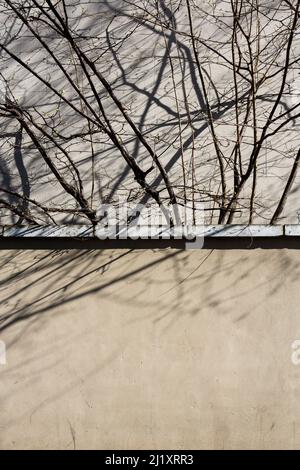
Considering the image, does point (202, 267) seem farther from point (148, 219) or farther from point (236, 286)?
point (148, 219)

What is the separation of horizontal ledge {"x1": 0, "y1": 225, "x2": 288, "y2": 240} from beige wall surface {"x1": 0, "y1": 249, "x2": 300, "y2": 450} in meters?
0.15

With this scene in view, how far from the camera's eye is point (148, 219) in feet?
18.1

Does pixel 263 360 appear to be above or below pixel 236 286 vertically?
below

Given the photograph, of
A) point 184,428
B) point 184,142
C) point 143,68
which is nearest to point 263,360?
point 184,428

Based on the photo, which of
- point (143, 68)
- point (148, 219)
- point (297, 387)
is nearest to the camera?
point (297, 387)

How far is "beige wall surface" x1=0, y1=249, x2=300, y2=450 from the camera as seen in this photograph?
16.0 ft

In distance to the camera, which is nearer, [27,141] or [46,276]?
[46,276]

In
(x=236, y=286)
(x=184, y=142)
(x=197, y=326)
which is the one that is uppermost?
(x=184, y=142)

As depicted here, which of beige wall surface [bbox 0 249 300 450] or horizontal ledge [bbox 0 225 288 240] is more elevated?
horizontal ledge [bbox 0 225 288 240]

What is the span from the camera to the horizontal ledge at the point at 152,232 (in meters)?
4.94

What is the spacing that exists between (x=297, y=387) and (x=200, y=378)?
2.59ft

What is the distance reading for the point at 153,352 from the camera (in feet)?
16.2

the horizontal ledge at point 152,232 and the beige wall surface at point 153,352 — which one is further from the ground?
the horizontal ledge at point 152,232

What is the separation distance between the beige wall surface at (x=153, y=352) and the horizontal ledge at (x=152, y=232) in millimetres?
149
